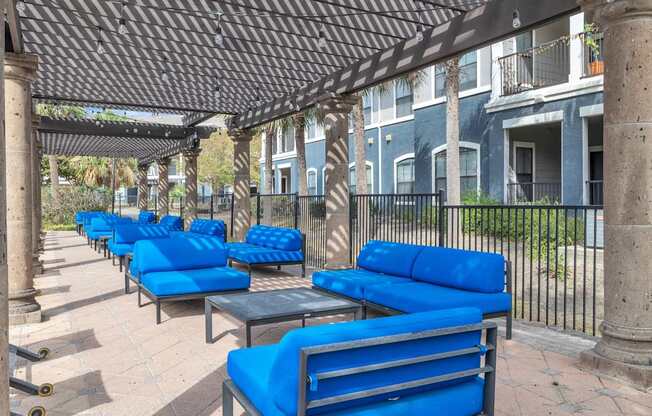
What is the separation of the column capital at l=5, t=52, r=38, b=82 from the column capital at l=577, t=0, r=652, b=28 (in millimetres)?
5970

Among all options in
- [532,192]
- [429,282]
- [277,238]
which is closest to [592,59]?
[532,192]

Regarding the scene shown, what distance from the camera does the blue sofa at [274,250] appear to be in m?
8.70

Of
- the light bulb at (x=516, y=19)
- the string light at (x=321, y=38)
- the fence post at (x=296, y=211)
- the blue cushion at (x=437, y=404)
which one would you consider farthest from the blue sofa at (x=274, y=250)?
the blue cushion at (x=437, y=404)

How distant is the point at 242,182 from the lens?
13.1 metres

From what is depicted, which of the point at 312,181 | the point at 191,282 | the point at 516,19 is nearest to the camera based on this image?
the point at 516,19

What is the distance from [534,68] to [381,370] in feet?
49.1

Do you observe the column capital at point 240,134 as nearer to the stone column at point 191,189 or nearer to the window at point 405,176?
the stone column at point 191,189

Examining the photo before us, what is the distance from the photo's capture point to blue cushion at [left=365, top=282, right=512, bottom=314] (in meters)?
4.66

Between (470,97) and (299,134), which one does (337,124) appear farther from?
(299,134)

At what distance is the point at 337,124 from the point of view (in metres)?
8.82

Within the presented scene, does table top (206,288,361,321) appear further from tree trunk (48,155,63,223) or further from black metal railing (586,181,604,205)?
tree trunk (48,155,63,223)

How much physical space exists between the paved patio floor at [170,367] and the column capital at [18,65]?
9.40 ft

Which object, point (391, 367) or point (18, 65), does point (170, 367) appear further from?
point (18, 65)

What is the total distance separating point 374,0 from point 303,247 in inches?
176
